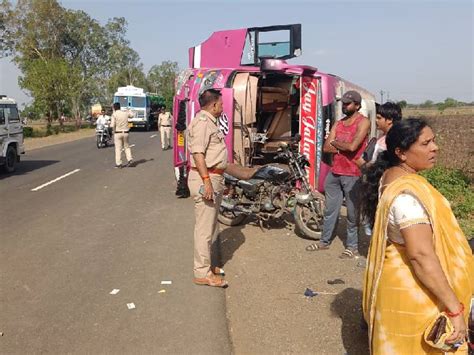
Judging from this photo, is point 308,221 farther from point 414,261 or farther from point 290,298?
point 414,261

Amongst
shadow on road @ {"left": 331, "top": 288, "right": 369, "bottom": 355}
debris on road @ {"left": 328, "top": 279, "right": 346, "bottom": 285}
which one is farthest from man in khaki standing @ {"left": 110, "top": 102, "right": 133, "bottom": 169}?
shadow on road @ {"left": 331, "top": 288, "right": 369, "bottom": 355}

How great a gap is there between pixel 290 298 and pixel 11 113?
10.8m

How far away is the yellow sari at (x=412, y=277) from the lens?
80.4 inches

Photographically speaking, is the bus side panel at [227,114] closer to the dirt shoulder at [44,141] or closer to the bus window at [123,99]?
the dirt shoulder at [44,141]

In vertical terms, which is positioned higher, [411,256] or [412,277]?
[411,256]

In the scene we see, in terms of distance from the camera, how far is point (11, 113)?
1222cm

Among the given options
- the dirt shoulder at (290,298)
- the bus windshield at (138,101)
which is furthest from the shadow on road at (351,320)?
the bus windshield at (138,101)

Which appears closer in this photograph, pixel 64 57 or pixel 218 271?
pixel 218 271

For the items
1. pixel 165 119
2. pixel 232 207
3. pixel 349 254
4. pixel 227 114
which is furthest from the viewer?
pixel 165 119

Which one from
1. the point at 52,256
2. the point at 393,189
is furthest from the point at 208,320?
the point at 52,256

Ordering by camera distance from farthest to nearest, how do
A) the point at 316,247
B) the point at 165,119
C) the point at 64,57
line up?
1. the point at 64,57
2. the point at 165,119
3. the point at 316,247

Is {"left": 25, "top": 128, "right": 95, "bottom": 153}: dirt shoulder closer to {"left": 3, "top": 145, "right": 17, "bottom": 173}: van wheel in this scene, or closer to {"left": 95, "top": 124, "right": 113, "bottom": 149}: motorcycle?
{"left": 95, "top": 124, "right": 113, "bottom": 149}: motorcycle

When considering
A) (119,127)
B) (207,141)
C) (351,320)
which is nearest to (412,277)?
(351,320)

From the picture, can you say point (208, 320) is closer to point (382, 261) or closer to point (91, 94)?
point (382, 261)
